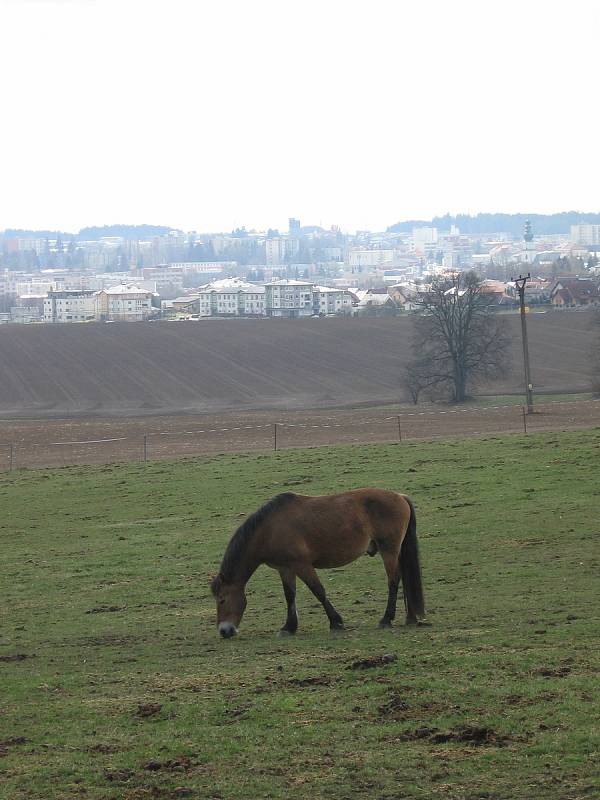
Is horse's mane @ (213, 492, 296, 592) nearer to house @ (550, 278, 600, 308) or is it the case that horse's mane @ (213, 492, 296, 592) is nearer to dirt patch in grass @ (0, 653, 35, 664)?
dirt patch in grass @ (0, 653, 35, 664)

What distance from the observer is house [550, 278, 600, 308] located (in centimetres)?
15725

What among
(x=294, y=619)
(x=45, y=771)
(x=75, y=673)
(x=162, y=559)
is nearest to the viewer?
(x=45, y=771)

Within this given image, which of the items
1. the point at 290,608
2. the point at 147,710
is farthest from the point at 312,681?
the point at 290,608

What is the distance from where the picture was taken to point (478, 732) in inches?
345

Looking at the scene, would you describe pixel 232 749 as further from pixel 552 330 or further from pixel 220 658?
pixel 552 330

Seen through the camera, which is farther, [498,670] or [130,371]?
[130,371]

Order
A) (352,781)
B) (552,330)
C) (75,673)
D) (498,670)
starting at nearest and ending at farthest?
1. (352,781)
2. (498,670)
3. (75,673)
4. (552,330)

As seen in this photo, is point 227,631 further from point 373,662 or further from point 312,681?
point 312,681

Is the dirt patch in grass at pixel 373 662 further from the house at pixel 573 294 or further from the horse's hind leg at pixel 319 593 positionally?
the house at pixel 573 294

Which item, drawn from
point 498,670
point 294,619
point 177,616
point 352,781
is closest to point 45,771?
point 352,781

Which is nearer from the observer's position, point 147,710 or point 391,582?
point 147,710

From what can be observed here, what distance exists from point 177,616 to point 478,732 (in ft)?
23.3

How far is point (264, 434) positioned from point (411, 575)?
33.8 m

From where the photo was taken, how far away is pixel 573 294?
160000mm
